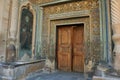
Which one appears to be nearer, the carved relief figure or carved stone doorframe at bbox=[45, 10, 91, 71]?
carved stone doorframe at bbox=[45, 10, 91, 71]

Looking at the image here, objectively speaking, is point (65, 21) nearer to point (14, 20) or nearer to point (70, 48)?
point (70, 48)

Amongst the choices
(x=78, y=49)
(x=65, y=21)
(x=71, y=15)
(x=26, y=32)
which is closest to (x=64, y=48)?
(x=78, y=49)

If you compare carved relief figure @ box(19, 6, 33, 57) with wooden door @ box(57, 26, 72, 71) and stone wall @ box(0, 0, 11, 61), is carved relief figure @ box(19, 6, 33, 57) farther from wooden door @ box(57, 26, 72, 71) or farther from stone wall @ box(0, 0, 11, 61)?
wooden door @ box(57, 26, 72, 71)

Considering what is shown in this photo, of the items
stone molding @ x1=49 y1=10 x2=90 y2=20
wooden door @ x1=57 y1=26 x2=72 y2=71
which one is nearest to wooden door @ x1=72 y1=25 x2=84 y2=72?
wooden door @ x1=57 y1=26 x2=72 y2=71

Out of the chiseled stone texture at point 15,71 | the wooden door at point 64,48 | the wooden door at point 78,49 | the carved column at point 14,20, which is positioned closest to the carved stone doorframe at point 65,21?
the wooden door at point 64,48

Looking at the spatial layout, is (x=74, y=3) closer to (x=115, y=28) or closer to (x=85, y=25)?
(x=85, y=25)

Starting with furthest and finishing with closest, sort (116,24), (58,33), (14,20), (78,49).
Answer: (58,33) → (78,49) → (14,20) → (116,24)

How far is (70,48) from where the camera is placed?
4.93 meters

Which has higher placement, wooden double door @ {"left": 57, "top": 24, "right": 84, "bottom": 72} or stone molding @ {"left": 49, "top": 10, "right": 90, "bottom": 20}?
stone molding @ {"left": 49, "top": 10, "right": 90, "bottom": 20}

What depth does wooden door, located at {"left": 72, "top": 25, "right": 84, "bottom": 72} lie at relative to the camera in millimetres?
4759

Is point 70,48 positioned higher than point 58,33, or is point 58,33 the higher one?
point 58,33

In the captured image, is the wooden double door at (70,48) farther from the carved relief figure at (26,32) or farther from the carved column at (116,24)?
the carved column at (116,24)

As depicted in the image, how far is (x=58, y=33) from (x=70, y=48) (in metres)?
0.80

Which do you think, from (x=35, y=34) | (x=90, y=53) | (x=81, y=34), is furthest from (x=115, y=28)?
(x=35, y=34)
